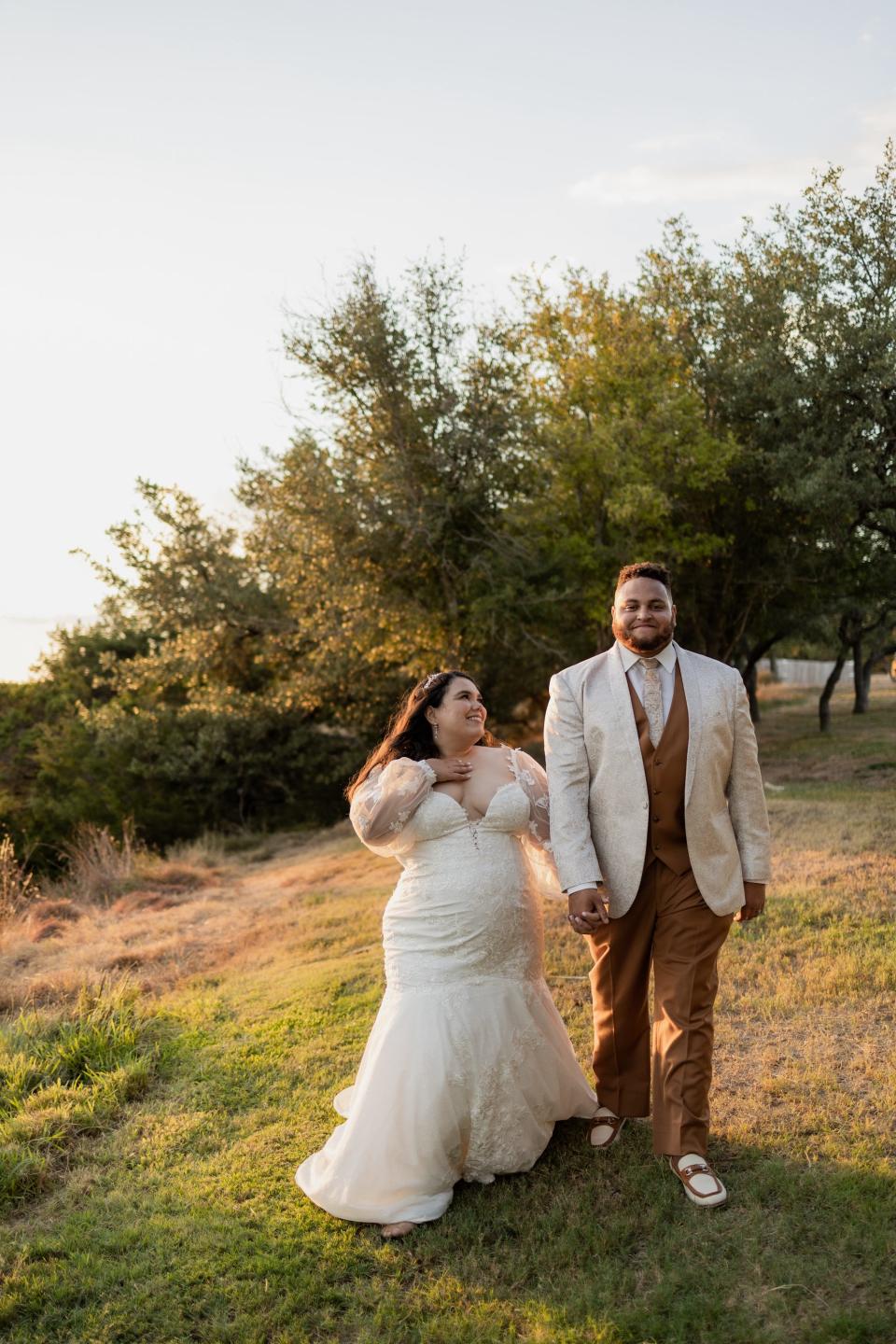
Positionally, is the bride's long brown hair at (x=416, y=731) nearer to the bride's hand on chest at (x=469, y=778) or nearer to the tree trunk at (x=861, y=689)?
the bride's hand on chest at (x=469, y=778)

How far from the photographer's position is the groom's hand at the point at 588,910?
4.27m

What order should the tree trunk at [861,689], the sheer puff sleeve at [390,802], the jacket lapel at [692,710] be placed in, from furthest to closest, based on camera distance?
the tree trunk at [861,689] → the sheer puff sleeve at [390,802] → the jacket lapel at [692,710]

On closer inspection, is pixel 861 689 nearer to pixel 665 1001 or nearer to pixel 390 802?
pixel 665 1001

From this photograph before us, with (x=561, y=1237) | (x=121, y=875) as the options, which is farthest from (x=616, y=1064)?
(x=121, y=875)

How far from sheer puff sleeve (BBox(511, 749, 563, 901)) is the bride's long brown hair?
289mm

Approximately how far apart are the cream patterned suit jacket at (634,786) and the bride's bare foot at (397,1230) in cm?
147

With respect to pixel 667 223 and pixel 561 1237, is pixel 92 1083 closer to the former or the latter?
pixel 561 1237

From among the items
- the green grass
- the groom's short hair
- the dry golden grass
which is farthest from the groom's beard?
the dry golden grass

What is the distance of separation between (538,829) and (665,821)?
0.68 meters

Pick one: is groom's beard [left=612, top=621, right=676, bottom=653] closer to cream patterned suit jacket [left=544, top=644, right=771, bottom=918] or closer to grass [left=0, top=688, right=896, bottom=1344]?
cream patterned suit jacket [left=544, top=644, right=771, bottom=918]

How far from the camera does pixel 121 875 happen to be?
15.8 meters

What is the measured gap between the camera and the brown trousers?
13.9ft

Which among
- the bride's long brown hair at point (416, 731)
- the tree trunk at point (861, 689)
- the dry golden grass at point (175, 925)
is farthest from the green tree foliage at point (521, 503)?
the bride's long brown hair at point (416, 731)

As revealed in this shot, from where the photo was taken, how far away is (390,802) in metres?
4.57
